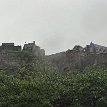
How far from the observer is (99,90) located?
6606cm

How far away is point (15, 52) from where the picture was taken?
95.4 meters

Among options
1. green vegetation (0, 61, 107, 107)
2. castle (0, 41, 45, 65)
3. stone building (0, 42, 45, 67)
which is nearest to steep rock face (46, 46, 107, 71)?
castle (0, 41, 45, 65)

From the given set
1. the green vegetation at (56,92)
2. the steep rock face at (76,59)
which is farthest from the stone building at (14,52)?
the green vegetation at (56,92)

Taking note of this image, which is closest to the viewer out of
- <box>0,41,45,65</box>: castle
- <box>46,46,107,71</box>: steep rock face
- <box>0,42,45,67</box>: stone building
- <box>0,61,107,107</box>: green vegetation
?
<box>0,61,107,107</box>: green vegetation

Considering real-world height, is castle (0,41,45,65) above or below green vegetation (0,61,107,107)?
above

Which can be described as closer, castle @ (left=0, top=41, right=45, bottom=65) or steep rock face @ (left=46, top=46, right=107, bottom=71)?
castle @ (left=0, top=41, right=45, bottom=65)

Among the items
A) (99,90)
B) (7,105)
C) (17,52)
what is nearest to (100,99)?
(99,90)

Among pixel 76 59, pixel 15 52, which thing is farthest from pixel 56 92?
pixel 15 52

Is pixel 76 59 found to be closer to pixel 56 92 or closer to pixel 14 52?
pixel 14 52

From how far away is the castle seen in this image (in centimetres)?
9295

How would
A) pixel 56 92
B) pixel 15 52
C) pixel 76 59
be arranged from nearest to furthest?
1. pixel 56 92
2. pixel 15 52
3. pixel 76 59

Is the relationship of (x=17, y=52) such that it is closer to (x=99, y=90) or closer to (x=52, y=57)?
(x=52, y=57)

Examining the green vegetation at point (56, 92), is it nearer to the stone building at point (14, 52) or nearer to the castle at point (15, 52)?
the stone building at point (14, 52)

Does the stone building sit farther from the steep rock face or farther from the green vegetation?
the green vegetation
